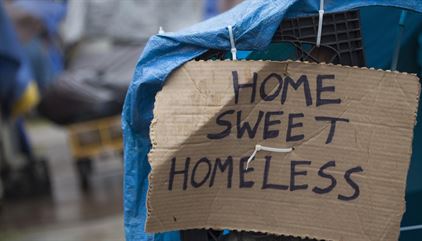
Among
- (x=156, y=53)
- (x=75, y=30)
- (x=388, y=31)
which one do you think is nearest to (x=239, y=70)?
(x=156, y=53)

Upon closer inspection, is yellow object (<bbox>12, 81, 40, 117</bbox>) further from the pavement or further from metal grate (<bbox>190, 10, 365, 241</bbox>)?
metal grate (<bbox>190, 10, 365, 241</bbox>)

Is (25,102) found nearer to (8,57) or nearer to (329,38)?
(8,57)

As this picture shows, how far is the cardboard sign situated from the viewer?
2936 millimetres

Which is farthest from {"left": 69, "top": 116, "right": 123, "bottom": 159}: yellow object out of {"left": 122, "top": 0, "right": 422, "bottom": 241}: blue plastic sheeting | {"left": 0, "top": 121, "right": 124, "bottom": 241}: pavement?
{"left": 122, "top": 0, "right": 422, "bottom": 241}: blue plastic sheeting

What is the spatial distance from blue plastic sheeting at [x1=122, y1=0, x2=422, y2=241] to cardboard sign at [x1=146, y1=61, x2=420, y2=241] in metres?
0.08

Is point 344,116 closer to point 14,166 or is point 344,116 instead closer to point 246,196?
point 246,196

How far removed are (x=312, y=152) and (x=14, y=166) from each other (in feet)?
22.1

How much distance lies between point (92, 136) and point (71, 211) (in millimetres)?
875

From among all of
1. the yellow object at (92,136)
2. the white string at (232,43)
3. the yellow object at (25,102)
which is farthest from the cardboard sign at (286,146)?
the yellow object at (25,102)

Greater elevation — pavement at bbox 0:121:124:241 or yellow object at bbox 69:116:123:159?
yellow object at bbox 69:116:123:159

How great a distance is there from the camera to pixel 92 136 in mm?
8805

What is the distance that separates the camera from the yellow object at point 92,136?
8766mm

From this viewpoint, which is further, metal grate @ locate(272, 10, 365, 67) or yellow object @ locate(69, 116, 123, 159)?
yellow object @ locate(69, 116, 123, 159)

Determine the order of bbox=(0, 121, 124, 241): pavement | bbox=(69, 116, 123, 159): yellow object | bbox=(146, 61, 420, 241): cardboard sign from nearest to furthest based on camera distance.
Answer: bbox=(146, 61, 420, 241): cardboard sign → bbox=(0, 121, 124, 241): pavement → bbox=(69, 116, 123, 159): yellow object
